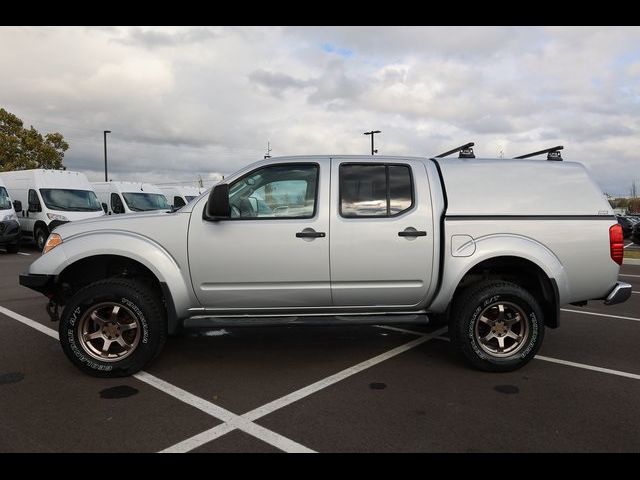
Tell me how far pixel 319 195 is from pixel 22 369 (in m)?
3.12

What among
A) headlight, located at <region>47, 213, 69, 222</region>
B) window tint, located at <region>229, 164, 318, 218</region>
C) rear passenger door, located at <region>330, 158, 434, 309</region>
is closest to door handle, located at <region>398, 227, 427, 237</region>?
rear passenger door, located at <region>330, 158, 434, 309</region>

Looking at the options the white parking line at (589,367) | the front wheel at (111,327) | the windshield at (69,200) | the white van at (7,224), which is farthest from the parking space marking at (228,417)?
the windshield at (69,200)

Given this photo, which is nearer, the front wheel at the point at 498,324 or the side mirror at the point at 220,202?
the side mirror at the point at 220,202

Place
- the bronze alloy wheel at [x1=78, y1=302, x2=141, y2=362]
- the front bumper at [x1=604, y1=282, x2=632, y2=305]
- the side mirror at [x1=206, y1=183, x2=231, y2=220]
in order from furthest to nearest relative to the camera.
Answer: the front bumper at [x1=604, y1=282, x2=632, y2=305], the bronze alloy wheel at [x1=78, y1=302, x2=141, y2=362], the side mirror at [x1=206, y1=183, x2=231, y2=220]

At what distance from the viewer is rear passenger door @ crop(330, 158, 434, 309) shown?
13.8ft

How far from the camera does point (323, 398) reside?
375cm

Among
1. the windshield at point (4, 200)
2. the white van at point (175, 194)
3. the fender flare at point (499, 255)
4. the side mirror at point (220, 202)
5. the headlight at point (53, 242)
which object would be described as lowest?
the fender flare at point (499, 255)

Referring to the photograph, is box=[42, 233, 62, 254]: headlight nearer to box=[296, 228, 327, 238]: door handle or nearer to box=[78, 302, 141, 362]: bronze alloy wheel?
box=[78, 302, 141, 362]: bronze alloy wheel

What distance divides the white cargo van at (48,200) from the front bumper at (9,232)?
635mm

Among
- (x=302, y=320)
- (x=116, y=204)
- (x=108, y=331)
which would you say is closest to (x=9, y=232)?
(x=116, y=204)

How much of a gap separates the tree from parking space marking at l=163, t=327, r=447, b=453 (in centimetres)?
2977

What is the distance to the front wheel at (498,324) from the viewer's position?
14.0ft

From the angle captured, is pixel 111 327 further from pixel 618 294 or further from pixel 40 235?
pixel 40 235

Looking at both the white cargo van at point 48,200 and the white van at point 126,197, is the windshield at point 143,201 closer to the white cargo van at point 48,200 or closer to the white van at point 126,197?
the white van at point 126,197
